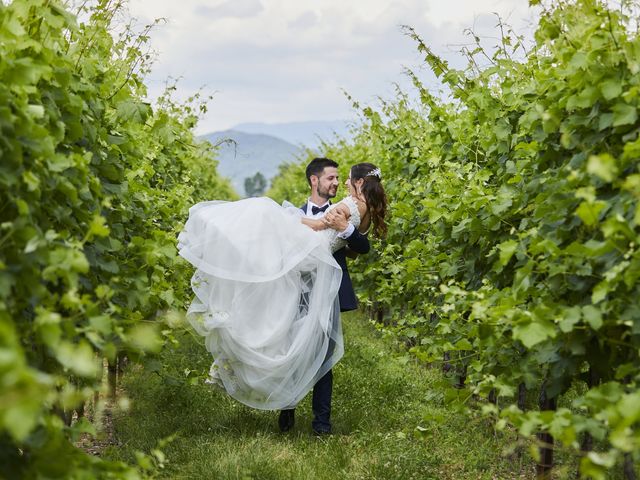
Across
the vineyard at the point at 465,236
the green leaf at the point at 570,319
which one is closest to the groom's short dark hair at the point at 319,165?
the vineyard at the point at 465,236

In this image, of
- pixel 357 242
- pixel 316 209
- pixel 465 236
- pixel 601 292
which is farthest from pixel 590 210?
pixel 316 209

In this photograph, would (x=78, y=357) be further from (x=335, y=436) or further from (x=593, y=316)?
(x=335, y=436)

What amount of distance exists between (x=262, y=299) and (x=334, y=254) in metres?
0.89

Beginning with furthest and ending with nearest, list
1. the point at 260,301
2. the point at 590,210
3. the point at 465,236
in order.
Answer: the point at 260,301, the point at 465,236, the point at 590,210

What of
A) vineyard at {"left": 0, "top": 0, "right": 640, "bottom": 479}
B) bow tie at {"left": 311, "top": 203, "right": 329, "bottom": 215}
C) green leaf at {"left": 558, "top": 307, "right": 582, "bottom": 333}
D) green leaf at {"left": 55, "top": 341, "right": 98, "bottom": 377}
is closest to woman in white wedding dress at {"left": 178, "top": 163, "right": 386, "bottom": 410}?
vineyard at {"left": 0, "top": 0, "right": 640, "bottom": 479}

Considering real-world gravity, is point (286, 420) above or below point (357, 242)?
below

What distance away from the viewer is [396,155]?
966 centimetres

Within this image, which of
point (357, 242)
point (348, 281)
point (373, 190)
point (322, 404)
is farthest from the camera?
point (373, 190)

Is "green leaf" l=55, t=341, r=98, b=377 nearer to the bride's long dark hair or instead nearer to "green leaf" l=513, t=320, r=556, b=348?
"green leaf" l=513, t=320, r=556, b=348

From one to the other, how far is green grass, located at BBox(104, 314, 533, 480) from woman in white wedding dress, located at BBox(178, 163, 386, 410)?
1.28ft

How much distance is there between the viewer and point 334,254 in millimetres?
6293

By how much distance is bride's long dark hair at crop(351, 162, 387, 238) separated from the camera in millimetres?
6359

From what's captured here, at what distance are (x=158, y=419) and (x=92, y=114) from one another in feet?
10.3

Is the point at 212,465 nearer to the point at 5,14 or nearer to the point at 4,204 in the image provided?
the point at 4,204
